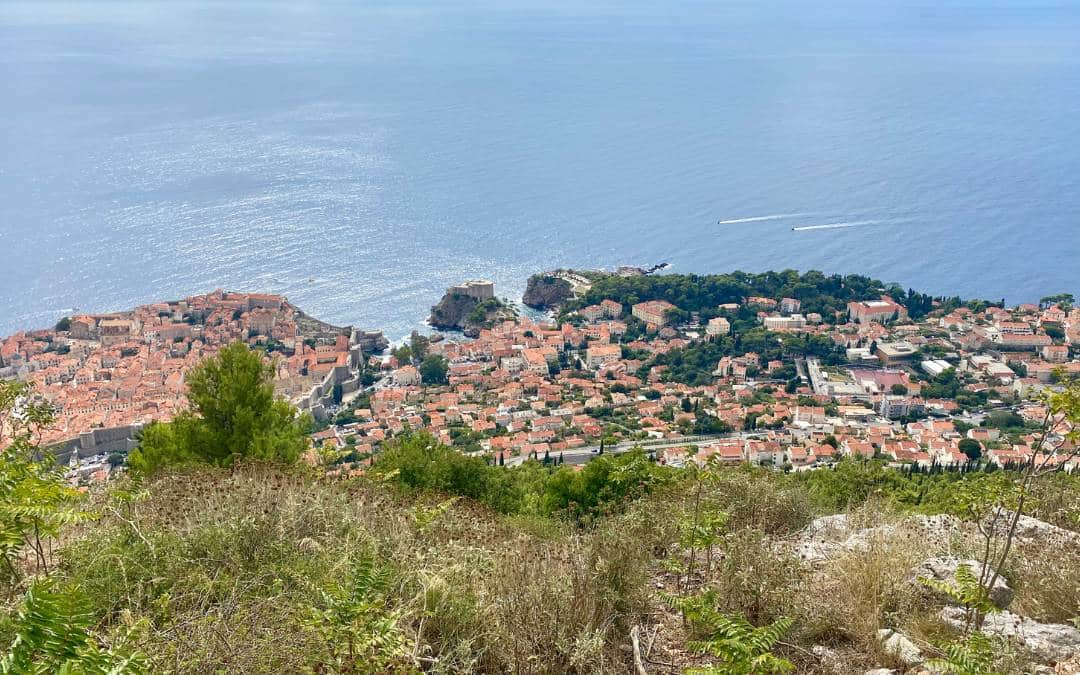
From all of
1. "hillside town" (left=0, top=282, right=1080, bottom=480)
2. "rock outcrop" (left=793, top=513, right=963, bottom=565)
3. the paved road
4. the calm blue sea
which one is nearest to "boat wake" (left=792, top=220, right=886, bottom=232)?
the calm blue sea

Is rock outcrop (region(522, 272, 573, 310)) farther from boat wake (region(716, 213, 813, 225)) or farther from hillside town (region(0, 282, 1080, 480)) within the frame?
boat wake (region(716, 213, 813, 225))

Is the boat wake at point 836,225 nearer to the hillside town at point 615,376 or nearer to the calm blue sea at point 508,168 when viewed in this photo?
the calm blue sea at point 508,168

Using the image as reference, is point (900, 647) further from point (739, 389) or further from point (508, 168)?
point (508, 168)

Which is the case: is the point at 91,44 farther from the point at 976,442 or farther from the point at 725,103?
the point at 976,442

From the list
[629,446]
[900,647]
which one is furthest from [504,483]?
[629,446]

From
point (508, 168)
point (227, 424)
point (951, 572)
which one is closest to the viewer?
point (951, 572)

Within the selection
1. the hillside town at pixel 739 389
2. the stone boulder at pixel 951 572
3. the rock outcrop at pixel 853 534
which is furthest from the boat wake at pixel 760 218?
the stone boulder at pixel 951 572

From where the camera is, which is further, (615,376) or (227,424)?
(615,376)
